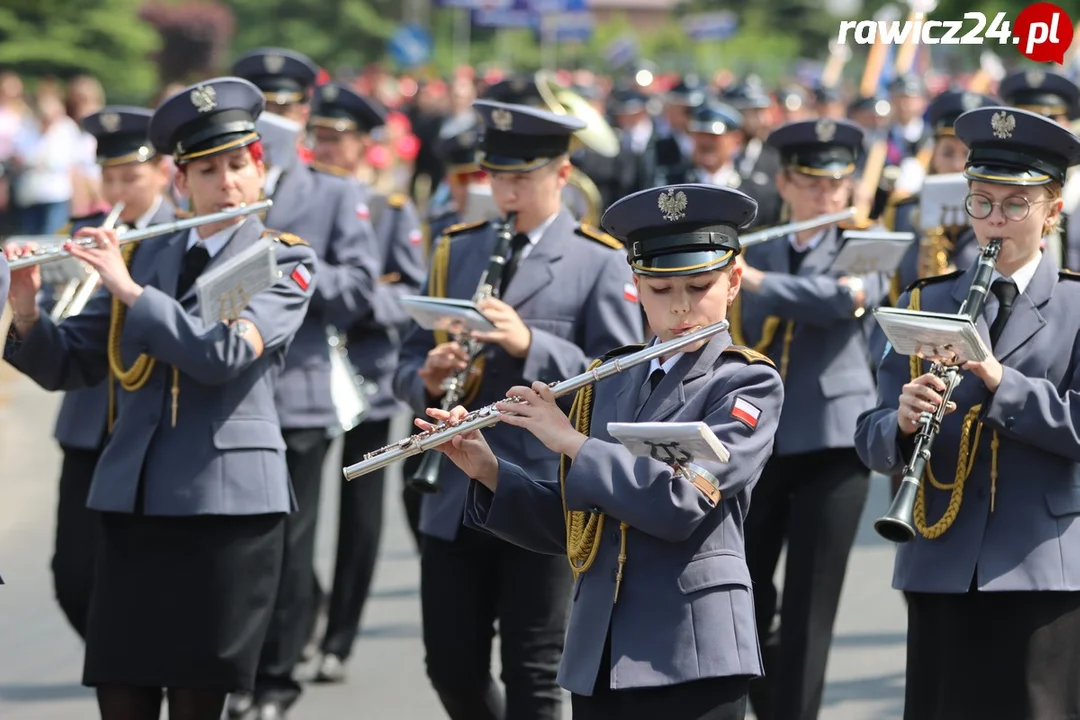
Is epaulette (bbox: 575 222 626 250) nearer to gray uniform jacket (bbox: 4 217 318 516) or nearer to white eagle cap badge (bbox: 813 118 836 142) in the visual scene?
gray uniform jacket (bbox: 4 217 318 516)

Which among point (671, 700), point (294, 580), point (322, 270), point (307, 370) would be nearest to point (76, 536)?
point (294, 580)

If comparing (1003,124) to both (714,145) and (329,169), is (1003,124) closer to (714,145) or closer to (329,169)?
(329,169)

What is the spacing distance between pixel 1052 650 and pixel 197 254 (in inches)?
114

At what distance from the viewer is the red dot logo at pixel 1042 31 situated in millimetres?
9930

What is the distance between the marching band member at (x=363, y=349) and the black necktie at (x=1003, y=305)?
3.58m

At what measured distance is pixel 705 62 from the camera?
62281 mm

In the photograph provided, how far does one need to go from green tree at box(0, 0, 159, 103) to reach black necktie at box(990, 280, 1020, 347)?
40450mm

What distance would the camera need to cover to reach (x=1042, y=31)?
441 inches

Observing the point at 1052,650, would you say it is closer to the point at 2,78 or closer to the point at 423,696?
the point at 423,696

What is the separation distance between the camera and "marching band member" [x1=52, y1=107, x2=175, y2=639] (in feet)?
23.7

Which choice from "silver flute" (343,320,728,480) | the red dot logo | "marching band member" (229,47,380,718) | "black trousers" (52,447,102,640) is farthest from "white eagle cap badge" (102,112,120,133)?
the red dot logo

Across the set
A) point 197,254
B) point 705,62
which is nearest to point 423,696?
point 197,254

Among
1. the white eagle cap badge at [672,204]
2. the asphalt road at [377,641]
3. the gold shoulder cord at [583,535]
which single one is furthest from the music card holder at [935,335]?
the asphalt road at [377,641]

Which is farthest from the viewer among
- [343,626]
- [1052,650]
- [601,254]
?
[343,626]
